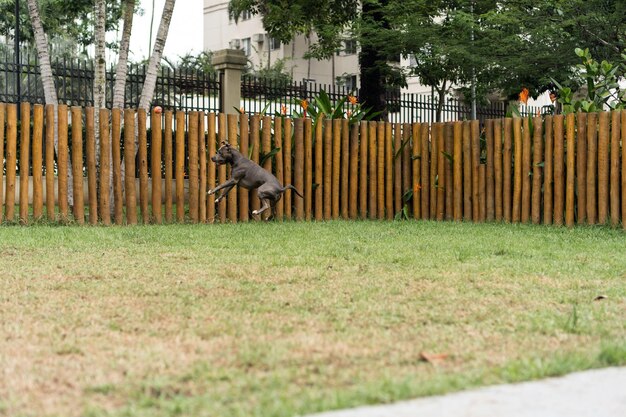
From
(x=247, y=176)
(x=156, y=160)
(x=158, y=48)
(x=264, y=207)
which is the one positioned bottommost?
(x=264, y=207)

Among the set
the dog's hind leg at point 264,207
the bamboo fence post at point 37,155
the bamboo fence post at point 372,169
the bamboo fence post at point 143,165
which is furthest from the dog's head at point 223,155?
the bamboo fence post at point 372,169

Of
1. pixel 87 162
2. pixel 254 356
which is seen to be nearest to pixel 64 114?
pixel 87 162

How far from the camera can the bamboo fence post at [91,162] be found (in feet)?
33.2

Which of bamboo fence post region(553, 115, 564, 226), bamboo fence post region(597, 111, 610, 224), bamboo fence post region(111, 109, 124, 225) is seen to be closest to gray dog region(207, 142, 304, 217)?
bamboo fence post region(111, 109, 124, 225)

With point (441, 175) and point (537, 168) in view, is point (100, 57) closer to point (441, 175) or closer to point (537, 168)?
point (441, 175)

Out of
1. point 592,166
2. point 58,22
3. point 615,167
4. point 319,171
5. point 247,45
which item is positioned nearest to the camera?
point 615,167

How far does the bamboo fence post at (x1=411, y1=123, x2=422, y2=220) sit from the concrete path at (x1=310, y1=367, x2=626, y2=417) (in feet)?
28.2

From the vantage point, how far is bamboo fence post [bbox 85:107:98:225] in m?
10.1

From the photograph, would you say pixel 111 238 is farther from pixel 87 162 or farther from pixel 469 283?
pixel 469 283

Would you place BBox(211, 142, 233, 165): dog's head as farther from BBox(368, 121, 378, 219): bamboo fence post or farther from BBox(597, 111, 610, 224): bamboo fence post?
BBox(597, 111, 610, 224): bamboo fence post

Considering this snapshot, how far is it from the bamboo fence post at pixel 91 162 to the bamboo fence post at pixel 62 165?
0.84 ft

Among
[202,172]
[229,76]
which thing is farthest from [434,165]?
[229,76]

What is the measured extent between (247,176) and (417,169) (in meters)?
2.66

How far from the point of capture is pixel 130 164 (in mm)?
10469
